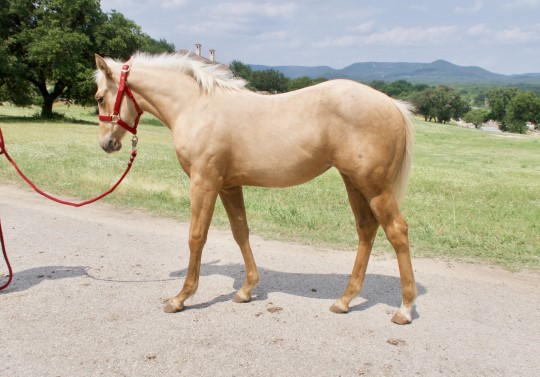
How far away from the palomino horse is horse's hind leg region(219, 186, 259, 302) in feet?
1.48

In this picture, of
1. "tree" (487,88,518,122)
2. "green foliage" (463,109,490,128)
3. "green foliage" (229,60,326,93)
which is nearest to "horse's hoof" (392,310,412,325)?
"green foliage" (229,60,326,93)

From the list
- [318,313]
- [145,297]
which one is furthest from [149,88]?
[318,313]

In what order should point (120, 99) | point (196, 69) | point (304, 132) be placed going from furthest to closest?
point (196, 69)
point (120, 99)
point (304, 132)

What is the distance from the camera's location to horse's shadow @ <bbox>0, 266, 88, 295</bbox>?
535cm

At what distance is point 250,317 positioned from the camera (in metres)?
4.67

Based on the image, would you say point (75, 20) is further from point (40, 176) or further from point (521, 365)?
point (521, 365)

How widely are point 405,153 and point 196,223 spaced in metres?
2.23

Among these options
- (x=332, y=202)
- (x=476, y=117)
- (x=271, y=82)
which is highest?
(x=271, y=82)

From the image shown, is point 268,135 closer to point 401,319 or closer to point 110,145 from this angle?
point 110,145

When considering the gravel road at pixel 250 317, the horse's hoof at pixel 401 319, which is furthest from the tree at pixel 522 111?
the horse's hoof at pixel 401 319

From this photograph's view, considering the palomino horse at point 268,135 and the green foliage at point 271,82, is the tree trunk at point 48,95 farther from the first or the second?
the green foliage at point 271,82

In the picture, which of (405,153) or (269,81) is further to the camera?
(269,81)

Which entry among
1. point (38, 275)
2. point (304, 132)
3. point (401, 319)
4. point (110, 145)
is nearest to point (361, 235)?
point (401, 319)

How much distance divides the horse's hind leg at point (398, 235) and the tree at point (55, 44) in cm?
3373
